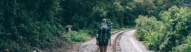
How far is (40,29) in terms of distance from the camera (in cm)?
1748

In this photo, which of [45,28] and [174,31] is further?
[45,28]

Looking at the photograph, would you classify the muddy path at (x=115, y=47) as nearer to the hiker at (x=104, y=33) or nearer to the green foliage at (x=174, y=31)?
the green foliage at (x=174, y=31)

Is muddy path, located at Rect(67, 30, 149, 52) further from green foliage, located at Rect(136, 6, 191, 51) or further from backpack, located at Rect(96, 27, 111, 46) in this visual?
backpack, located at Rect(96, 27, 111, 46)

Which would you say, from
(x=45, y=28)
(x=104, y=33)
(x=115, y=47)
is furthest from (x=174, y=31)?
(x=45, y=28)

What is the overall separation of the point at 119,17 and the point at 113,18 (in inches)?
264

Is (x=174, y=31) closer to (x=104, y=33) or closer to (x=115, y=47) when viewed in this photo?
(x=115, y=47)

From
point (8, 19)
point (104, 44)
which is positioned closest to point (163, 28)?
point (104, 44)

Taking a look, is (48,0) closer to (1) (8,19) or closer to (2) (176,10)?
(1) (8,19)

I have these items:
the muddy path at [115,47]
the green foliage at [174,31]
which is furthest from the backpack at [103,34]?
the green foliage at [174,31]

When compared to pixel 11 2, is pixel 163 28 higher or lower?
lower

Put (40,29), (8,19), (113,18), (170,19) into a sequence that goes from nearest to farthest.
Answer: (8,19), (40,29), (170,19), (113,18)

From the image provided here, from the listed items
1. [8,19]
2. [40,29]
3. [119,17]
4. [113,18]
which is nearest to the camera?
[8,19]

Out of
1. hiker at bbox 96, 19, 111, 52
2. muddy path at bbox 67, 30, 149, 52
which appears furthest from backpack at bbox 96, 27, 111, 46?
muddy path at bbox 67, 30, 149, 52

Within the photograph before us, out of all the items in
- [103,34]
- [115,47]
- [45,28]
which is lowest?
[115,47]
